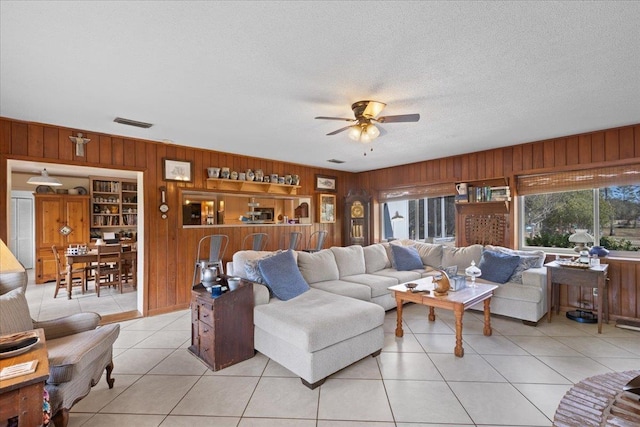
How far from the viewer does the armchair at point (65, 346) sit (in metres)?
1.74

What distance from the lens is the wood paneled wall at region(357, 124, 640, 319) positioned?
12.0 feet

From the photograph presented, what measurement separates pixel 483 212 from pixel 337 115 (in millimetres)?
3301

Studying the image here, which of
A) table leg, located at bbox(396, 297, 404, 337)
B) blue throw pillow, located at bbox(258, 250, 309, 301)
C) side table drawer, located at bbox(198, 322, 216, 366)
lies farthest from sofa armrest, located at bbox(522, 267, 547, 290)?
side table drawer, located at bbox(198, 322, 216, 366)

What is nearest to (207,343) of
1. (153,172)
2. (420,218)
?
(153,172)

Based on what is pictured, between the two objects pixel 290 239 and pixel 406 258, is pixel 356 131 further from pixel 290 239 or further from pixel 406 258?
pixel 290 239

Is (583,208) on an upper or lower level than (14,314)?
upper

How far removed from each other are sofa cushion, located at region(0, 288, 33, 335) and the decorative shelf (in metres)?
2.96

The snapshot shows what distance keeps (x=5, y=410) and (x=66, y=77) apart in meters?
2.23

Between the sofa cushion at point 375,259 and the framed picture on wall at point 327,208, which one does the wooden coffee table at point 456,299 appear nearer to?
the sofa cushion at point 375,259

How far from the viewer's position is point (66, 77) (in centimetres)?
231

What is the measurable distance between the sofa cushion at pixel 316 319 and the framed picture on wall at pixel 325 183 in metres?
3.63

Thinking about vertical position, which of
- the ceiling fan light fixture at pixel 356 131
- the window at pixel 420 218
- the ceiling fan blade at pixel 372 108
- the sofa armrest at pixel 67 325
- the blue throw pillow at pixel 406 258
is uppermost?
the ceiling fan blade at pixel 372 108

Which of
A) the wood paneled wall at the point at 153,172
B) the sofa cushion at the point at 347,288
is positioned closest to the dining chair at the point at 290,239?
the wood paneled wall at the point at 153,172

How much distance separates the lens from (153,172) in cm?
425
